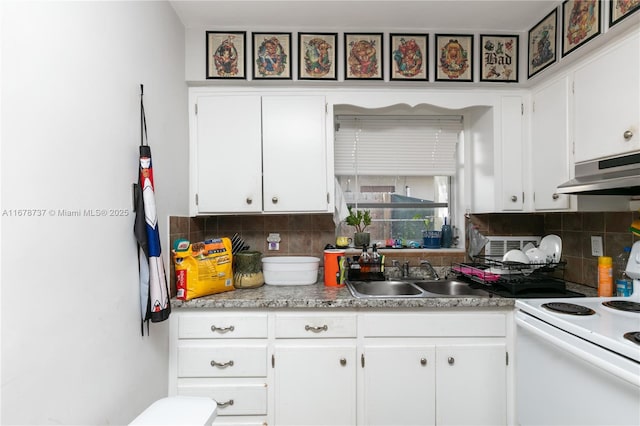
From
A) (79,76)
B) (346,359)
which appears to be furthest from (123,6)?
(346,359)

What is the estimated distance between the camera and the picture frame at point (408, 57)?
2.05m

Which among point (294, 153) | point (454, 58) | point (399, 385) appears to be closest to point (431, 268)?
point (399, 385)

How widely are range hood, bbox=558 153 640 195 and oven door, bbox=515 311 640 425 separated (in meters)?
0.65

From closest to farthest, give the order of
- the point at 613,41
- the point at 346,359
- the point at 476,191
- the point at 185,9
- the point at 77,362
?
1. the point at 77,362
2. the point at 613,41
3. the point at 346,359
4. the point at 185,9
5. the point at 476,191

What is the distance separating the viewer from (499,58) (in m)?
2.07

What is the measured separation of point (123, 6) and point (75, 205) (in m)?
0.88

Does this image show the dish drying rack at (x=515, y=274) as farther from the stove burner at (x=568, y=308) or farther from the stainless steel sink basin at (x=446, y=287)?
the stove burner at (x=568, y=308)

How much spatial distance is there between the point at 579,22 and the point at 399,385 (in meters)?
2.11

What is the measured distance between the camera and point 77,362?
1.05 m

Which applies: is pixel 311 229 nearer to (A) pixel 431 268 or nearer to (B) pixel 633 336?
(A) pixel 431 268

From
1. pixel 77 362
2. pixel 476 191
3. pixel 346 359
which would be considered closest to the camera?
pixel 77 362

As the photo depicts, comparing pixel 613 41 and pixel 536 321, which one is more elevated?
pixel 613 41

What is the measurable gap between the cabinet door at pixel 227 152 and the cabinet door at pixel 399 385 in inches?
48.2

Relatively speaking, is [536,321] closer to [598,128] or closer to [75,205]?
[598,128]
